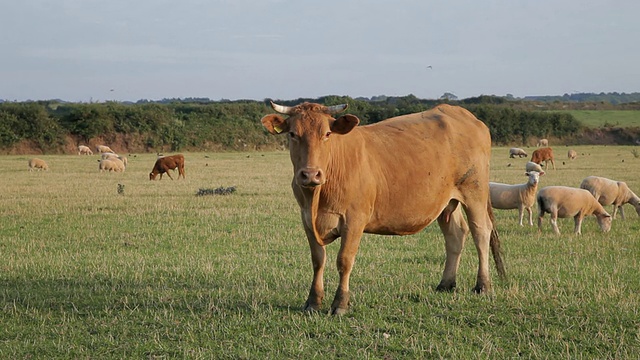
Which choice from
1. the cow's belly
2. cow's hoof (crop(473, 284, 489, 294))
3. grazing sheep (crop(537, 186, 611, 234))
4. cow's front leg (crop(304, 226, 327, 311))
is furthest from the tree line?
cow's front leg (crop(304, 226, 327, 311))

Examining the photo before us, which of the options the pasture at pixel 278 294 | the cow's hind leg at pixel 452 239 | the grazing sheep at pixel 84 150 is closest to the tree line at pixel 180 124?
the grazing sheep at pixel 84 150

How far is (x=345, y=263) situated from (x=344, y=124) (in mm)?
1613

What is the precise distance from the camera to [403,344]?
23.1ft

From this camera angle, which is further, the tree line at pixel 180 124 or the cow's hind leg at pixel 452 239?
the tree line at pixel 180 124

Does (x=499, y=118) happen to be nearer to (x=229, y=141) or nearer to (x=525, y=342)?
(x=229, y=141)

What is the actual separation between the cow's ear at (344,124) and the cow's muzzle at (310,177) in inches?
28.8

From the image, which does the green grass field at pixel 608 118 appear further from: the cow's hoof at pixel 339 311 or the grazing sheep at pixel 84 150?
the cow's hoof at pixel 339 311

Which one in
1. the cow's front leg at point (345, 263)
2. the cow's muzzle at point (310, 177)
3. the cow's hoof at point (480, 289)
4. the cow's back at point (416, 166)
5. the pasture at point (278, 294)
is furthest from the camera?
the cow's hoof at point (480, 289)

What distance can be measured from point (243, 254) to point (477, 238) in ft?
15.6

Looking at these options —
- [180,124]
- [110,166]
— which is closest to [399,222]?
[110,166]

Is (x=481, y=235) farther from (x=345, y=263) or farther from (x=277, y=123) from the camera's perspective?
(x=277, y=123)

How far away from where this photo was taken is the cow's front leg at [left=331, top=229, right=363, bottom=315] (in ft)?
26.9

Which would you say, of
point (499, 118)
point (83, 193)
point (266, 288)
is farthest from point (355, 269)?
point (499, 118)

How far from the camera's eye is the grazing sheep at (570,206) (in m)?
15.7
